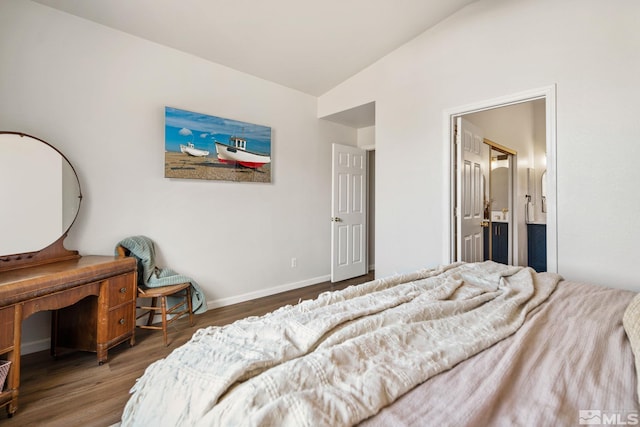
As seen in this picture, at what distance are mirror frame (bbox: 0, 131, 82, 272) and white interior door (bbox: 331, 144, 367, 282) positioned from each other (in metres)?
2.84

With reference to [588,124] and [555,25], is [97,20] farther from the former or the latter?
[588,124]

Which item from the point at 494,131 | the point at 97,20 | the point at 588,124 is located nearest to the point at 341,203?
the point at 494,131

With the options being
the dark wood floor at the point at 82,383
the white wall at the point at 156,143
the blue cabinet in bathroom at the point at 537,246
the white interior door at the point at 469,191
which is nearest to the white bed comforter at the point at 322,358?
the dark wood floor at the point at 82,383

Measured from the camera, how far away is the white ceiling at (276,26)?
2434 millimetres

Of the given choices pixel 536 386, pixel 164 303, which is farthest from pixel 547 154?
pixel 164 303

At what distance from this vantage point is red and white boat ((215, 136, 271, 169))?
3.31 m

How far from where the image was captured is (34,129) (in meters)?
2.28

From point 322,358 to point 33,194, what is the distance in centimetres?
255

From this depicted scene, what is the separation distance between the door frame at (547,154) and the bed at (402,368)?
1.23 metres

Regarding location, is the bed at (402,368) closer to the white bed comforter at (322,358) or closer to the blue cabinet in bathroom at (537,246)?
the white bed comforter at (322,358)

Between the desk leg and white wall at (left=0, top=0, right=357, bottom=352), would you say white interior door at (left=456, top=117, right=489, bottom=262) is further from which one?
the desk leg

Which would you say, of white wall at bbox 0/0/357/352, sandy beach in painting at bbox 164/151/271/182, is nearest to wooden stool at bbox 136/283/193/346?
white wall at bbox 0/0/357/352

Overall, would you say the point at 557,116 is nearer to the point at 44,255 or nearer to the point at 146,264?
the point at 146,264

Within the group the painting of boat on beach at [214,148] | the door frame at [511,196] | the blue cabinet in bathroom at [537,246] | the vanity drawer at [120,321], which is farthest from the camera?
the blue cabinet in bathroom at [537,246]
